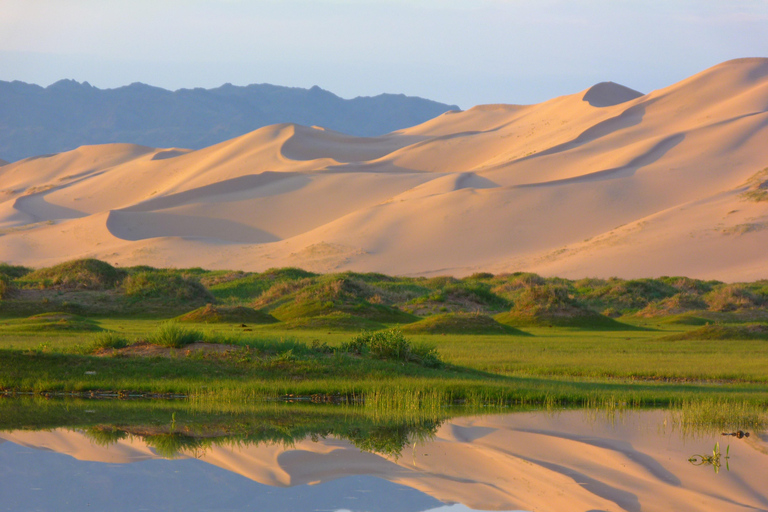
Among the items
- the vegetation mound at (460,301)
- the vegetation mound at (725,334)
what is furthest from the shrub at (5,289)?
the vegetation mound at (725,334)

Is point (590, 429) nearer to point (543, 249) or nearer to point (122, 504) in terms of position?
point (122, 504)

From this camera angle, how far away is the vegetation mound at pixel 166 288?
40.8 meters

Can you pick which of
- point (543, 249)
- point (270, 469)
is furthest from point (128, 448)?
point (543, 249)

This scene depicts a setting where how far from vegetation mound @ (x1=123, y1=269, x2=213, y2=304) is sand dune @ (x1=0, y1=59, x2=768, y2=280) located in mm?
29360

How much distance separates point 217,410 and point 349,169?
10123 cm

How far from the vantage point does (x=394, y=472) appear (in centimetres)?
988

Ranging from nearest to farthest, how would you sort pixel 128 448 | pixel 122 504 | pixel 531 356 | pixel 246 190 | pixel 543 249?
pixel 122 504
pixel 128 448
pixel 531 356
pixel 543 249
pixel 246 190

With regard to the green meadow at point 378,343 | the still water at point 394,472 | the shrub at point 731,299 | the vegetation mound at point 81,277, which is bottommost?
the still water at point 394,472

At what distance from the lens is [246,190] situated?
102562 millimetres

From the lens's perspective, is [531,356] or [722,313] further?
[722,313]

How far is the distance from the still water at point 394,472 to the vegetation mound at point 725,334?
17356mm

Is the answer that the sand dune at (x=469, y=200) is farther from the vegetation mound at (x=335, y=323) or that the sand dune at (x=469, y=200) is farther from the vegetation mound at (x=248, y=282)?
the vegetation mound at (x=335, y=323)

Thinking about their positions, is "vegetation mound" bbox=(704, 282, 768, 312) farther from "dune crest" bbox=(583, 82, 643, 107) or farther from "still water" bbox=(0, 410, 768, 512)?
"dune crest" bbox=(583, 82, 643, 107)

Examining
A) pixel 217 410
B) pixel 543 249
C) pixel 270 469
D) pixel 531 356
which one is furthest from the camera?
pixel 543 249
